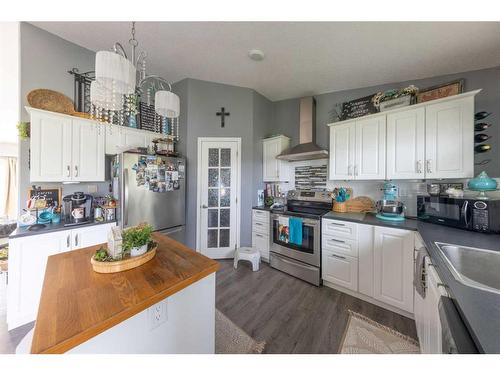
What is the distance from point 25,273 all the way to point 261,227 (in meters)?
2.58

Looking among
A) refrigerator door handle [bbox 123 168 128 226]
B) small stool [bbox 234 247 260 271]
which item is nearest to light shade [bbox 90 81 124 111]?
refrigerator door handle [bbox 123 168 128 226]

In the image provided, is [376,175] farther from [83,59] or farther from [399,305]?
[83,59]

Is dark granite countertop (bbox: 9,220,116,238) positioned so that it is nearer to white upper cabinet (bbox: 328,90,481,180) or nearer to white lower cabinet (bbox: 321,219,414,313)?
white lower cabinet (bbox: 321,219,414,313)

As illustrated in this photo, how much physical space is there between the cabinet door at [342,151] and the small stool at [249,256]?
160 centimetres

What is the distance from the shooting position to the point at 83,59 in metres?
2.26

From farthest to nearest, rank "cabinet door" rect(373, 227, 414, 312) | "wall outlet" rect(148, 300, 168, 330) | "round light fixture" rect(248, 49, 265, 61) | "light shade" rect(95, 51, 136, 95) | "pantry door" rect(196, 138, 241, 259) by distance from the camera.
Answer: "pantry door" rect(196, 138, 241, 259) < "round light fixture" rect(248, 49, 265, 61) < "cabinet door" rect(373, 227, 414, 312) < "light shade" rect(95, 51, 136, 95) < "wall outlet" rect(148, 300, 168, 330)

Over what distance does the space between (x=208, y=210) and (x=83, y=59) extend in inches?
99.7

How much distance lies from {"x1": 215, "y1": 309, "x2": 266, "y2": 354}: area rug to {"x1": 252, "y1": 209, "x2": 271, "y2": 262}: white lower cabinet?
130cm

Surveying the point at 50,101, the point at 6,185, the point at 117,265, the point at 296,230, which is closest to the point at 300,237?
the point at 296,230

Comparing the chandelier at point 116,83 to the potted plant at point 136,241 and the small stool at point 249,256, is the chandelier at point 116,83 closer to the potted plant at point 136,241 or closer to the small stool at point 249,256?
the potted plant at point 136,241

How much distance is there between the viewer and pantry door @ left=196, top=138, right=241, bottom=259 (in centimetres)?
299

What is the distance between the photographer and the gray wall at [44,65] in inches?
74.0

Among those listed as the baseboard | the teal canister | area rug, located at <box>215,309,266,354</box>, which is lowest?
area rug, located at <box>215,309,266,354</box>
